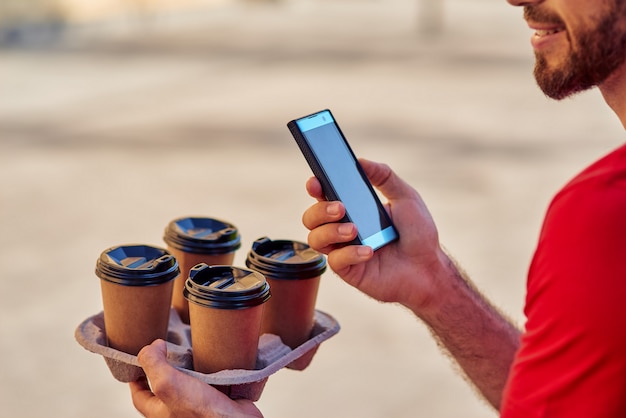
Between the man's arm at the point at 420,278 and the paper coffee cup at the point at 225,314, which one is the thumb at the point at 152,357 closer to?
the paper coffee cup at the point at 225,314

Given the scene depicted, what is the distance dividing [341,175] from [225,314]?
1.33 ft

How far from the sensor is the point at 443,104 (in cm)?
1182

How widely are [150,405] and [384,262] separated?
588 millimetres

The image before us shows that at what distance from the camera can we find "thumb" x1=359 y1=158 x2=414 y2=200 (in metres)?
2.21

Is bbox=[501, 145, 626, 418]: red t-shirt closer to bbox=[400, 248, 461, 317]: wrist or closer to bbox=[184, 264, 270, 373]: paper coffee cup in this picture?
bbox=[184, 264, 270, 373]: paper coffee cup

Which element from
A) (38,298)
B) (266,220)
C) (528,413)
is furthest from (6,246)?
(528,413)

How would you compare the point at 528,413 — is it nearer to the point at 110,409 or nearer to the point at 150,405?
the point at 150,405

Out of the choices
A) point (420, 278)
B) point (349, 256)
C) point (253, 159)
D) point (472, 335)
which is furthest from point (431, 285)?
point (253, 159)

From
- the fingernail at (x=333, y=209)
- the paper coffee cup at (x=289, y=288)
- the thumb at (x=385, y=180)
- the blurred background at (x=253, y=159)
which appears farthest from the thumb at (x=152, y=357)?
the blurred background at (x=253, y=159)

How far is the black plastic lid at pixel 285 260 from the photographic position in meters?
2.10

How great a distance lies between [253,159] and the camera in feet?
29.5

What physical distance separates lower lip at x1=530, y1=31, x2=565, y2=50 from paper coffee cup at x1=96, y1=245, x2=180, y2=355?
800mm

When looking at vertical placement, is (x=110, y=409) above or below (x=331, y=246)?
below

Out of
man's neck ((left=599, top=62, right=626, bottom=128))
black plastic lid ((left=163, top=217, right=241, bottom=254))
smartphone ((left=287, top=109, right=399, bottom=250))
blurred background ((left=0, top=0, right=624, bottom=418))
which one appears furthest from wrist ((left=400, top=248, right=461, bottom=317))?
blurred background ((left=0, top=0, right=624, bottom=418))
